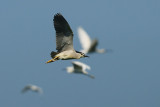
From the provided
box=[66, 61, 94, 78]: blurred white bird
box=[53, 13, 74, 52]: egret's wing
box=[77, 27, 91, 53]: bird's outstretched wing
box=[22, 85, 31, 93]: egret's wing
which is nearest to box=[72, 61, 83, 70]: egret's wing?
box=[66, 61, 94, 78]: blurred white bird

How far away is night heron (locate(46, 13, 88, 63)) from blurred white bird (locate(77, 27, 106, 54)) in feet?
29.2

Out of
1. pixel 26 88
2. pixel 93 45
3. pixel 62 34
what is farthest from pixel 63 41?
pixel 26 88

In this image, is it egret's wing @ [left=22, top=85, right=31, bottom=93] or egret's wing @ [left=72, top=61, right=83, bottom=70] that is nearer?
egret's wing @ [left=72, top=61, right=83, bottom=70]

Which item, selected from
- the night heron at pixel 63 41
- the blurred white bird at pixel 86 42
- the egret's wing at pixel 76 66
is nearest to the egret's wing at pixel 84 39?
the blurred white bird at pixel 86 42

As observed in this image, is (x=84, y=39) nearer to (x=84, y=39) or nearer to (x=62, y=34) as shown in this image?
(x=84, y=39)

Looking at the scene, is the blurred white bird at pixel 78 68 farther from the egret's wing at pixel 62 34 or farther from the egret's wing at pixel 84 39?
the egret's wing at pixel 62 34

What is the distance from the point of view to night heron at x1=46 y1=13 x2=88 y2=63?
11.0 m

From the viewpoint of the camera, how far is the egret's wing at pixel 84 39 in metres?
21.7

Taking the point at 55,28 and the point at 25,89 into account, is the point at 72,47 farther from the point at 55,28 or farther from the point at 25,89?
the point at 25,89

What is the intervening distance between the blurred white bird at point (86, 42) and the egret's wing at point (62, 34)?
8.94 metres

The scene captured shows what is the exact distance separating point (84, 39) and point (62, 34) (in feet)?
36.6

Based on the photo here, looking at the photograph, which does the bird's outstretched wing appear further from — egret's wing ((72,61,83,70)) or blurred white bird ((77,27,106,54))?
egret's wing ((72,61,83,70))

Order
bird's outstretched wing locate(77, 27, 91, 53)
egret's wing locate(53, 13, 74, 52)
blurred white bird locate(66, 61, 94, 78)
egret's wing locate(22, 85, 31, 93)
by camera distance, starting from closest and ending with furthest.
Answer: egret's wing locate(53, 13, 74, 52) → blurred white bird locate(66, 61, 94, 78) → bird's outstretched wing locate(77, 27, 91, 53) → egret's wing locate(22, 85, 31, 93)

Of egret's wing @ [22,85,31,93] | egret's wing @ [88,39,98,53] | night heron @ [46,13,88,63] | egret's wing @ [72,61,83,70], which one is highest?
egret's wing @ [22,85,31,93]
